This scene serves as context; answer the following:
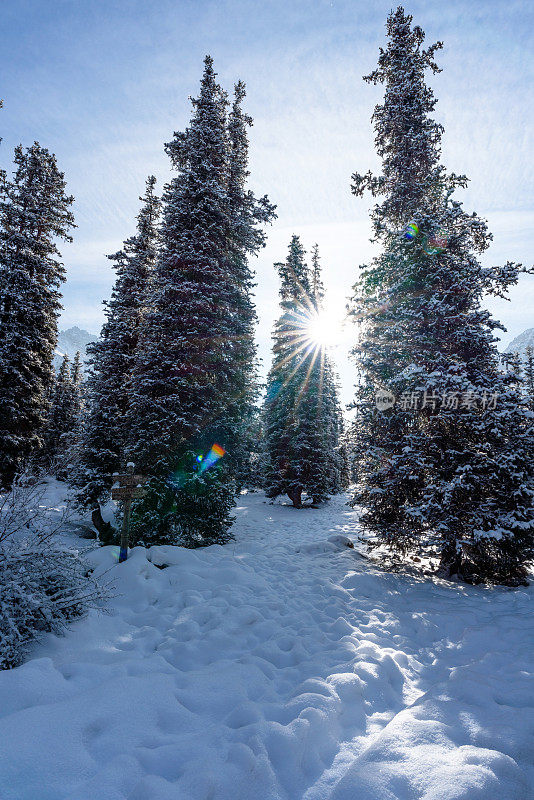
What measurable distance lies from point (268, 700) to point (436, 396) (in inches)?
248

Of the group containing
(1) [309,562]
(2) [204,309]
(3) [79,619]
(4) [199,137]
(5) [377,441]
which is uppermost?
(4) [199,137]

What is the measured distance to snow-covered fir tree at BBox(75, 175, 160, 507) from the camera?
1312cm

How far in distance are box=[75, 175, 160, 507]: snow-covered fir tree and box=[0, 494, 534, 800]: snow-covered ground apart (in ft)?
26.6

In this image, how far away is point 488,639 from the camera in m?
4.75

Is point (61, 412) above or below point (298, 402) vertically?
below

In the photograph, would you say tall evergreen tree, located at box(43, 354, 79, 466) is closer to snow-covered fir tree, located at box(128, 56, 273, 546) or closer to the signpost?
snow-covered fir tree, located at box(128, 56, 273, 546)

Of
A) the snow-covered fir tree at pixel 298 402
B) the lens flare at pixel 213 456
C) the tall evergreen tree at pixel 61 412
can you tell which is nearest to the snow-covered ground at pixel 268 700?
the lens flare at pixel 213 456

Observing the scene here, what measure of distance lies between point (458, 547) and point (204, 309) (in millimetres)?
8745

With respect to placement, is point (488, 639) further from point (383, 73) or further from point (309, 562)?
point (383, 73)

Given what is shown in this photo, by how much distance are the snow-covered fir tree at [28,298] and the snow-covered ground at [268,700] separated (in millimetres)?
12642

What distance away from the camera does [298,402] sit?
2181cm

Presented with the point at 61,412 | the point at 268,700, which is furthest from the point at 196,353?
the point at 61,412

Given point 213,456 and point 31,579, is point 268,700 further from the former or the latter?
point 213,456

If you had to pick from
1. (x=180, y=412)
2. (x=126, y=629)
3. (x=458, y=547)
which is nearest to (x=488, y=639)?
(x=458, y=547)
